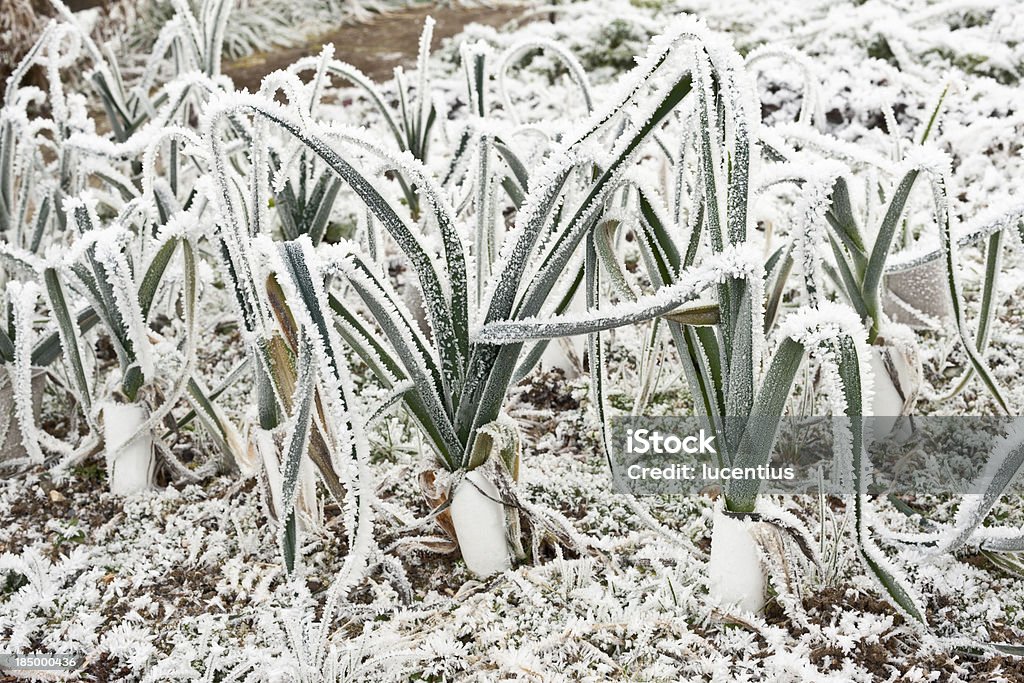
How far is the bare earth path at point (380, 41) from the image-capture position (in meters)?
5.30

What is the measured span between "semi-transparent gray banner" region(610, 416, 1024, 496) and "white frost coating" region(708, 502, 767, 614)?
0.19 meters

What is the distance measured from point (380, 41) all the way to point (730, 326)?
5.27 meters

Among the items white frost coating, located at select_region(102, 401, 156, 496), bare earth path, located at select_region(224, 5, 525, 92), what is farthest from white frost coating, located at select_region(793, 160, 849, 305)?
bare earth path, located at select_region(224, 5, 525, 92)

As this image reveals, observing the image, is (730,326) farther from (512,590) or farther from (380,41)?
(380,41)

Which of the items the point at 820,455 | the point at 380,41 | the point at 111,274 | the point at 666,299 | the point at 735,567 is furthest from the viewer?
the point at 380,41

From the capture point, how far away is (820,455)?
1.63 meters

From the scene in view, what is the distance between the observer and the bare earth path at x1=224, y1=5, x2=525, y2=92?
5305mm

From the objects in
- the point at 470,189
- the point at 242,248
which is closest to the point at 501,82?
the point at 470,189

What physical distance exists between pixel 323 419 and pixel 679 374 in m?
0.85

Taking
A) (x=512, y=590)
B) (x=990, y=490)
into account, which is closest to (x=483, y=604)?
(x=512, y=590)

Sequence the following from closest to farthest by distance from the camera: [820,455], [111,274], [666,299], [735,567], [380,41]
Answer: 1. [666,299]
2. [735,567]
3. [111,274]
4. [820,455]
5. [380,41]

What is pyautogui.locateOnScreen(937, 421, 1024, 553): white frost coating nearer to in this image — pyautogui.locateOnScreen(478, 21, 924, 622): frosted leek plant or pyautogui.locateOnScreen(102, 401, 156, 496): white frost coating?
pyautogui.locateOnScreen(478, 21, 924, 622): frosted leek plant

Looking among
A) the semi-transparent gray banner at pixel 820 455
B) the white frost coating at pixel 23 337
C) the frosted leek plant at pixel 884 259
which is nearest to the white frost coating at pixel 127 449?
the white frost coating at pixel 23 337

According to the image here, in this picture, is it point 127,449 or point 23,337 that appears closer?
point 23,337
